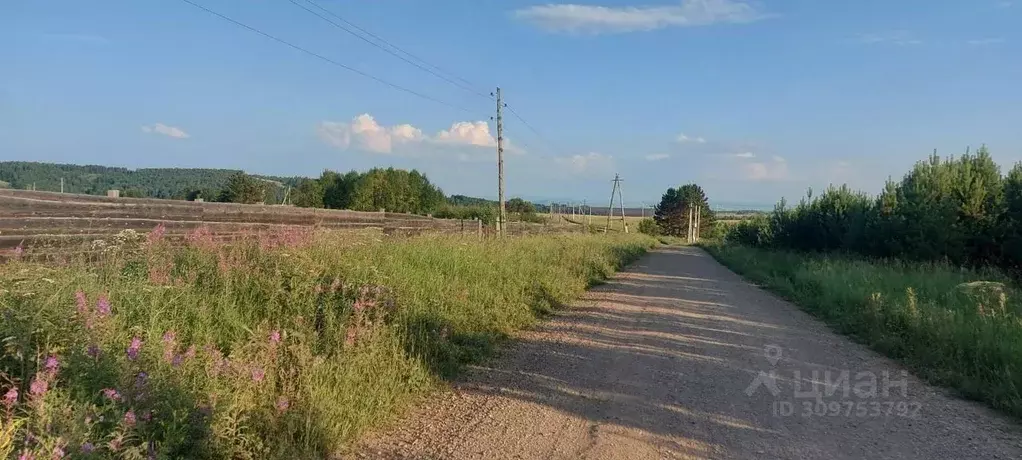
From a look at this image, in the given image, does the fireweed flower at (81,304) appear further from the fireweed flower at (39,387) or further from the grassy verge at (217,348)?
the fireweed flower at (39,387)

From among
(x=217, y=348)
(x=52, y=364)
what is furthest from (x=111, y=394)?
(x=217, y=348)

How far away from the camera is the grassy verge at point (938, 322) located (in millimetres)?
6562

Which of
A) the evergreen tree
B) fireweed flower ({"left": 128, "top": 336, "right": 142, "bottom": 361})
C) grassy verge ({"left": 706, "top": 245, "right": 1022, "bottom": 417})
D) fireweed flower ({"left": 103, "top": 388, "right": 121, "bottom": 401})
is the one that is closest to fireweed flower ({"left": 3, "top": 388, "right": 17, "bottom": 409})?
fireweed flower ({"left": 103, "top": 388, "right": 121, "bottom": 401})

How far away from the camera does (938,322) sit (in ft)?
28.1

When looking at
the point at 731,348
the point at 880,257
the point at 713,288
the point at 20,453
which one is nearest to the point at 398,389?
the point at 20,453

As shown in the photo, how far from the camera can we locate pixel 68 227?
26.3ft

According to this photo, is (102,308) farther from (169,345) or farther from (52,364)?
(52,364)

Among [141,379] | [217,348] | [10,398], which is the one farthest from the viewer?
[217,348]

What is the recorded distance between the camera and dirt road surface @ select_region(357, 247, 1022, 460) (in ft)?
15.0

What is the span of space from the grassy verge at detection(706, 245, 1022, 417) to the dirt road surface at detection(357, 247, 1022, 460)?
343 mm

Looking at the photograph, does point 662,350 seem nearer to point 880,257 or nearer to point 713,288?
point 713,288

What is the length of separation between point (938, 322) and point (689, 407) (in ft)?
17.9

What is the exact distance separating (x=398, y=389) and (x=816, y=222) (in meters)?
35.2

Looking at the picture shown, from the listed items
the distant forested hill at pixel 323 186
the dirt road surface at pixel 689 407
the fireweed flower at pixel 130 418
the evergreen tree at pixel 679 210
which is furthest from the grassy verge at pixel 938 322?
the evergreen tree at pixel 679 210
